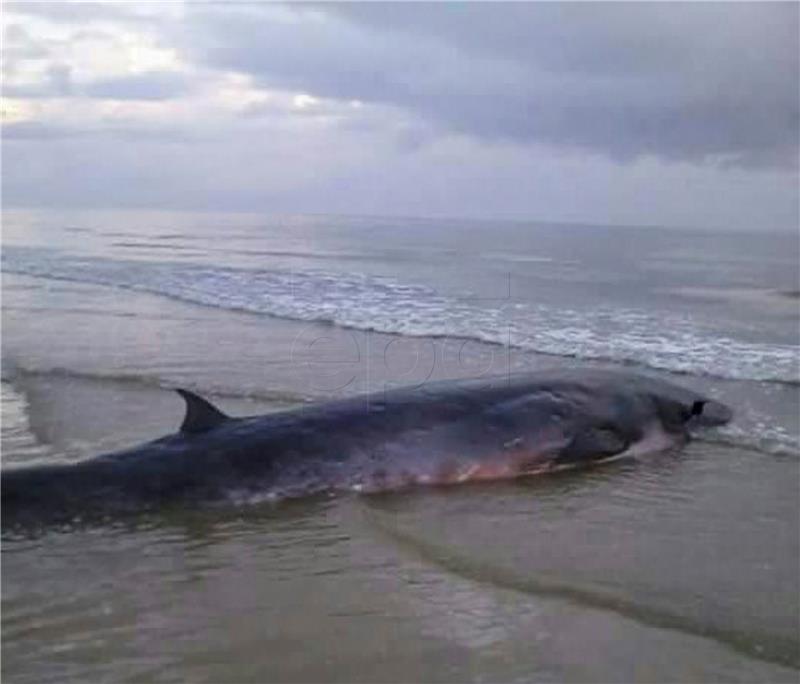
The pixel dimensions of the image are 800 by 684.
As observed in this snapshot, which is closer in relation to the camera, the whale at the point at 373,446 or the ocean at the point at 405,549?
the ocean at the point at 405,549

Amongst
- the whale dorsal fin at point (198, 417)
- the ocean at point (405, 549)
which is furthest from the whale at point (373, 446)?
the ocean at point (405, 549)

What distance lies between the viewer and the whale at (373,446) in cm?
647

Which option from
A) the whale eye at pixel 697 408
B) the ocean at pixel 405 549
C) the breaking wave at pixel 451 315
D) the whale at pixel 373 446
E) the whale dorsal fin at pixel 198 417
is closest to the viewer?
the ocean at pixel 405 549

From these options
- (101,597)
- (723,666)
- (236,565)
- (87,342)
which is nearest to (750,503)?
(723,666)

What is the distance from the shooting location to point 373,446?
24.8 ft

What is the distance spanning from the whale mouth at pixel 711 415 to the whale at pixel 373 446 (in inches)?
1.5

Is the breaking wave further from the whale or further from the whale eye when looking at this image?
the whale

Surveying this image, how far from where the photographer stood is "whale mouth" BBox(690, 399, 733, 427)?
9.51 meters

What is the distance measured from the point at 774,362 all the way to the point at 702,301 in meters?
9.72

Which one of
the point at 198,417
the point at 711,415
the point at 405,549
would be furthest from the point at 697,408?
the point at 198,417

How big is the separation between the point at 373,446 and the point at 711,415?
144 inches

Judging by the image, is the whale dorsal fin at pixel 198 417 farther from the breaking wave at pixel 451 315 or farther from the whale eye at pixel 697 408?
the breaking wave at pixel 451 315

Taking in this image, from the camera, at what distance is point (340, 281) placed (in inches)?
992

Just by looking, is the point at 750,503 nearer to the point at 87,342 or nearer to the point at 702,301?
the point at 87,342
